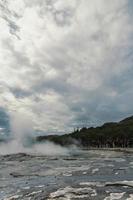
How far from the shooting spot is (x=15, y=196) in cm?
2691

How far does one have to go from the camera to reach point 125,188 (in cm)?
2834

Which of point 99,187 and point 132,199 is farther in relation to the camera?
point 99,187

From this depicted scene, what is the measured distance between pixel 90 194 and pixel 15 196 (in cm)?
721

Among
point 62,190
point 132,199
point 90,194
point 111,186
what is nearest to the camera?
point 132,199

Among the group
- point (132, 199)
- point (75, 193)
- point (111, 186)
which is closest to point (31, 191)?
point (75, 193)

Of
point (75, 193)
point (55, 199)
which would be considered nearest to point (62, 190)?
point (75, 193)

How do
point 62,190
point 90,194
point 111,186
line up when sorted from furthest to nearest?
point 111,186
point 62,190
point 90,194

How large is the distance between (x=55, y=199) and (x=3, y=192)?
8.99 meters

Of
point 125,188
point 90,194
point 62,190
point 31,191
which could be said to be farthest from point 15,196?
point 125,188

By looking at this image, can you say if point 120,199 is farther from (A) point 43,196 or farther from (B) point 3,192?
(B) point 3,192

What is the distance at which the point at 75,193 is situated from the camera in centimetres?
2597

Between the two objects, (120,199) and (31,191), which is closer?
(120,199)

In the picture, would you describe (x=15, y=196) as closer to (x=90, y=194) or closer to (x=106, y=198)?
(x=90, y=194)

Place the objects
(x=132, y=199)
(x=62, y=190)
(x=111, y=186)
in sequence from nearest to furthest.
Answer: (x=132, y=199) < (x=62, y=190) < (x=111, y=186)
